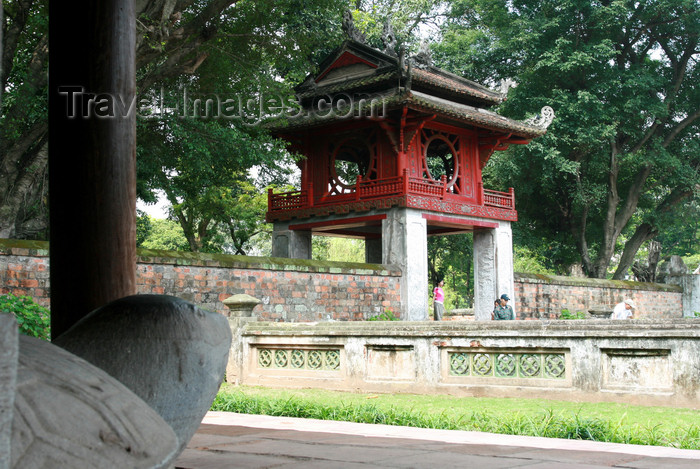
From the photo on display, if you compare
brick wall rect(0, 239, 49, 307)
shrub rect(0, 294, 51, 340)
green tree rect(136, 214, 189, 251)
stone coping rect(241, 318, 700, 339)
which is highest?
green tree rect(136, 214, 189, 251)

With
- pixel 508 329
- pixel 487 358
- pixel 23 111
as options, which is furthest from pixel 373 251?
pixel 508 329

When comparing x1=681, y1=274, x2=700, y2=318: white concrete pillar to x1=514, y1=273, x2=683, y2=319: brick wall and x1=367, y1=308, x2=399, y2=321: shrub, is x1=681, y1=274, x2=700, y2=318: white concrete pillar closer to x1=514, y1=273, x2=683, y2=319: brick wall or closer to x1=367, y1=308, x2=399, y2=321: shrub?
x1=514, y1=273, x2=683, y2=319: brick wall

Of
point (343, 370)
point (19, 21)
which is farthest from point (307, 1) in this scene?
point (343, 370)

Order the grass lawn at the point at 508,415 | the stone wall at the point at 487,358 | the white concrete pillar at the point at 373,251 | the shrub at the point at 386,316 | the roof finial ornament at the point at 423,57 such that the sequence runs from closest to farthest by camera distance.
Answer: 1. the grass lawn at the point at 508,415
2. the stone wall at the point at 487,358
3. the shrub at the point at 386,316
4. the roof finial ornament at the point at 423,57
5. the white concrete pillar at the point at 373,251

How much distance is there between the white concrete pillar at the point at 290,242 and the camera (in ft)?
71.1

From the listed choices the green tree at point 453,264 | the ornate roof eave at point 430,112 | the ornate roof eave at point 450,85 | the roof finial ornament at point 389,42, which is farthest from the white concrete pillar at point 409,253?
the green tree at point 453,264

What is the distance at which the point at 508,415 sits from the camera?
6.18 metres

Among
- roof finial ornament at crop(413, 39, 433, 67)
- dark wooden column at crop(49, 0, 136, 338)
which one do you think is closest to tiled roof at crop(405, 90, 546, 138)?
roof finial ornament at crop(413, 39, 433, 67)

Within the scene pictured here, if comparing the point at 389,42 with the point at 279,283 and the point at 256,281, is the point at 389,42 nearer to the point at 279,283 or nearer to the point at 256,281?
the point at 279,283

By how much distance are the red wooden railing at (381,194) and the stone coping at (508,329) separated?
33.4ft

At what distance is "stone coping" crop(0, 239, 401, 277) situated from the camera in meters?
11.9

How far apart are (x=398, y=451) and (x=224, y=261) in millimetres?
11708

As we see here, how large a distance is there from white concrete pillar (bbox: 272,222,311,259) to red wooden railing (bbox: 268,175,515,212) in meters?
0.60

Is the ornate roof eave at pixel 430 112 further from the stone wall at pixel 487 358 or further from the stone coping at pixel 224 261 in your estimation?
the stone wall at pixel 487 358
